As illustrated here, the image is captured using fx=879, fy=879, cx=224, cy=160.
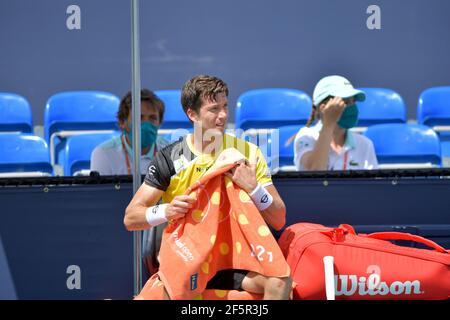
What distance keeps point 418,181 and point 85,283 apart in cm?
167

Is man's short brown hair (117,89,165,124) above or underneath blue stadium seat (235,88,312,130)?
above

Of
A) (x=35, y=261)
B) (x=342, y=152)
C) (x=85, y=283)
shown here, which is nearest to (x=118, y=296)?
(x=85, y=283)

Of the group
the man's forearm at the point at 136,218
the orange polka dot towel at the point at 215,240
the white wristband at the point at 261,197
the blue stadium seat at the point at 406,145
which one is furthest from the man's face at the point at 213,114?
the blue stadium seat at the point at 406,145

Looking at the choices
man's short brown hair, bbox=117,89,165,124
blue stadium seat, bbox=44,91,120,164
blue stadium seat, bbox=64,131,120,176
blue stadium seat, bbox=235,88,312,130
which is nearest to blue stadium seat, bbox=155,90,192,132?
blue stadium seat, bbox=44,91,120,164

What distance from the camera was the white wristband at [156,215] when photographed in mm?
3546

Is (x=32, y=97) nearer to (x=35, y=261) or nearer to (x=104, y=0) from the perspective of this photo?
(x=104, y=0)

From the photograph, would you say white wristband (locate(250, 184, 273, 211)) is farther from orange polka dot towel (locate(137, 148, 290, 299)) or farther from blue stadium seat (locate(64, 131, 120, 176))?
blue stadium seat (locate(64, 131, 120, 176))

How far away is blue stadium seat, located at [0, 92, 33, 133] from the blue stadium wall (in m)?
0.65

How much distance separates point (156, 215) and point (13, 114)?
10.1 ft

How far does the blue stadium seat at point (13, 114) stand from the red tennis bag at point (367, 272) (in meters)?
3.19

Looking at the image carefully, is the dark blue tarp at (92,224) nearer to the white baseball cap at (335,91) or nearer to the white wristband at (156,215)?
the white wristband at (156,215)

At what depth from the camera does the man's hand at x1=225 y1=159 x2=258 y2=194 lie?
354 centimetres

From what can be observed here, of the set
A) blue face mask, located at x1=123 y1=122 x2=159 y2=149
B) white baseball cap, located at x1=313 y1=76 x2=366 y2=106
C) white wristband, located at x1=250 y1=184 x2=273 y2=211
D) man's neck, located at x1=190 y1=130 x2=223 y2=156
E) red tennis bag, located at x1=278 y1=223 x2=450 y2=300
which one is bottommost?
red tennis bag, located at x1=278 y1=223 x2=450 y2=300

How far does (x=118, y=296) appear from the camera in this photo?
420 cm
